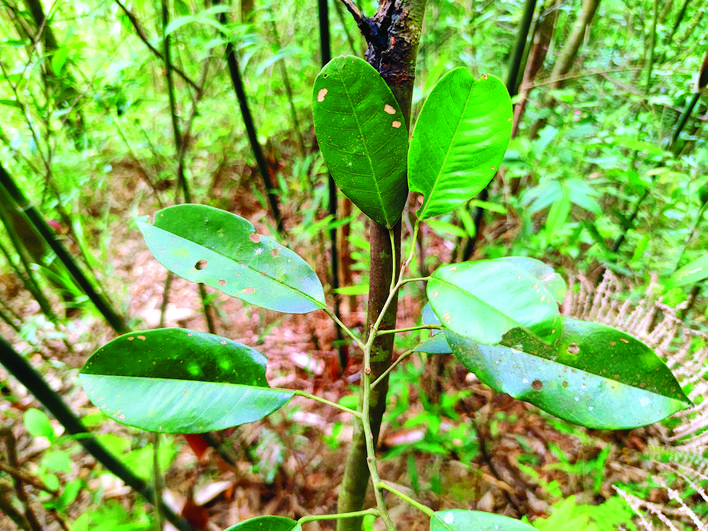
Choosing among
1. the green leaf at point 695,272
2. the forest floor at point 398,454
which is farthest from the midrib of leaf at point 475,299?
the forest floor at point 398,454

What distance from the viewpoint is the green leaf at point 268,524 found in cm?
33

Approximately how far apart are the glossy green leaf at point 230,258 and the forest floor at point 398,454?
27.2 inches

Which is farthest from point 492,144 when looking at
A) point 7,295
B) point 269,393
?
point 7,295

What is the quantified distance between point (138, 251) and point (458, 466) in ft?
5.42

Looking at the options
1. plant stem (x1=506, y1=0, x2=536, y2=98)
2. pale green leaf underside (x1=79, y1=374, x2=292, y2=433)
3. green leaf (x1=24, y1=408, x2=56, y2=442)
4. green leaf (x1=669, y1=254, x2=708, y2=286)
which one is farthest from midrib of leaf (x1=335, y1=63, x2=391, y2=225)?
green leaf (x1=24, y1=408, x2=56, y2=442)

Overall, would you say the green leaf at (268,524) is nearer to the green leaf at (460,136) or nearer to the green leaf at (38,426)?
the green leaf at (460,136)

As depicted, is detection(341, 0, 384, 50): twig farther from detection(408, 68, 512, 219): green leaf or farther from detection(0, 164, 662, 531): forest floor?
detection(0, 164, 662, 531): forest floor

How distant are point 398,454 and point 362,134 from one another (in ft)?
3.35

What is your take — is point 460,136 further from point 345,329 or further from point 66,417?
point 66,417

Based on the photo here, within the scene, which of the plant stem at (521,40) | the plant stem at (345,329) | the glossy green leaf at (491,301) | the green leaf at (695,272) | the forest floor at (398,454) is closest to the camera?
the glossy green leaf at (491,301)

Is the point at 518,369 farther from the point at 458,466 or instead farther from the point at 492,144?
the point at 458,466

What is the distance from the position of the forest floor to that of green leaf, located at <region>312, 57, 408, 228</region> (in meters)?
0.82

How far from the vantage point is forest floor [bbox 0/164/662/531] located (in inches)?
40.7

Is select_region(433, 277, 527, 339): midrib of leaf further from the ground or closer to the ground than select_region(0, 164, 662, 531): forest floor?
further from the ground
